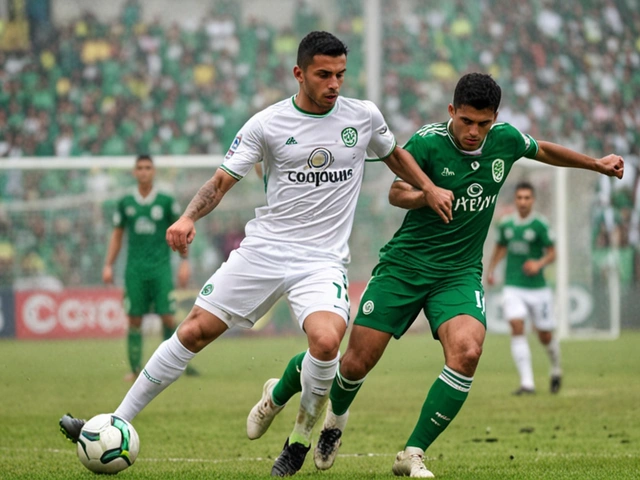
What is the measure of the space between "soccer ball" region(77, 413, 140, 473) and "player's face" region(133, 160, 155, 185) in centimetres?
725

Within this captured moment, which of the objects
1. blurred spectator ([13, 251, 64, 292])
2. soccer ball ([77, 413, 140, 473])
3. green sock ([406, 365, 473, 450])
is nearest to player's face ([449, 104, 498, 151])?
green sock ([406, 365, 473, 450])

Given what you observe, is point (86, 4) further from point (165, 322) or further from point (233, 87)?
point (165, 322)

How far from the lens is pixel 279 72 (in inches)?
1063

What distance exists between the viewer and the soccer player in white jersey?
21.2ft

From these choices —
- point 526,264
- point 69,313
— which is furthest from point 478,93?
point 69,313

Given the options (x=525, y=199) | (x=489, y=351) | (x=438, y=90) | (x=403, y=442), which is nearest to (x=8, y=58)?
(x=438, y=90)

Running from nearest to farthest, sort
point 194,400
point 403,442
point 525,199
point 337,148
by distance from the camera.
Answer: point 337,148, point 403,442, point 194,400, point 525,199

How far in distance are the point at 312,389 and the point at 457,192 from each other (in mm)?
1475

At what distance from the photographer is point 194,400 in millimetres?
11664

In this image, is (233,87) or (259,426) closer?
(259,426)

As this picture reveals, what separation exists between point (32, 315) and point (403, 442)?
1284 centimetres

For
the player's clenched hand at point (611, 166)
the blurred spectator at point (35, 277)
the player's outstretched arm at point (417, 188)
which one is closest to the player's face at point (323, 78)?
the player's outstretched arm at point (417, 188)

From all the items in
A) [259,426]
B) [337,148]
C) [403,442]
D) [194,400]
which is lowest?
[194,400]

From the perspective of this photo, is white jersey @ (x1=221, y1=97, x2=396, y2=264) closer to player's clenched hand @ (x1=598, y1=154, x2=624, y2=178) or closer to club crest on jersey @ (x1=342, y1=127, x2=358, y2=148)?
club crest on jersey @ (x1=342, y1=127, x2=358, y2=148)
